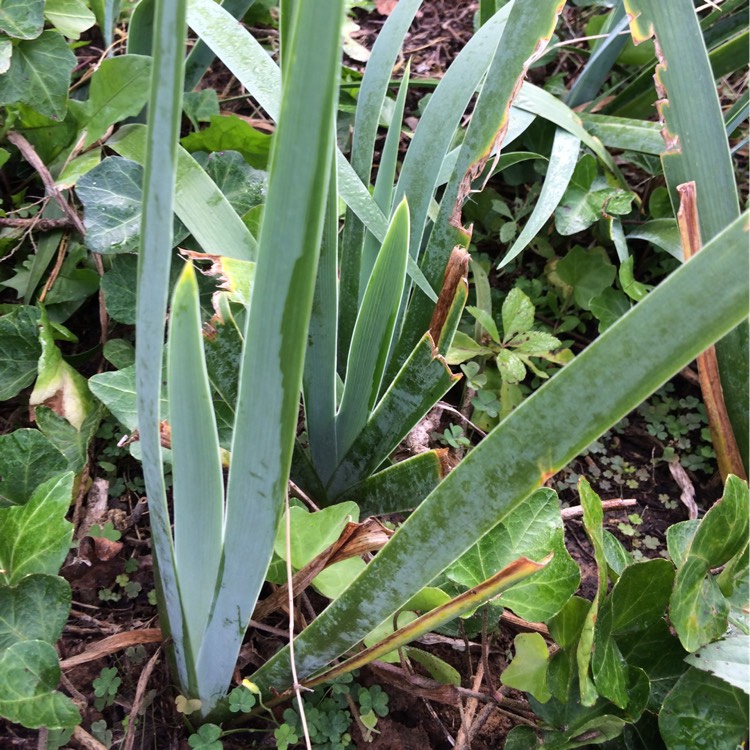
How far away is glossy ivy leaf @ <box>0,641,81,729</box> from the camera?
589 mm

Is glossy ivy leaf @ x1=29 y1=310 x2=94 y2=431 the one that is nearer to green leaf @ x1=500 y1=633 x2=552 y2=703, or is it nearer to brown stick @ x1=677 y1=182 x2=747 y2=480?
green leaf @ x1=500 y1=633 x2=552 y2=703

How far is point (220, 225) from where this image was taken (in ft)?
2.66

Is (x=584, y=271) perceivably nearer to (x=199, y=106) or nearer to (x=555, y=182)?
(x=555, y=182)

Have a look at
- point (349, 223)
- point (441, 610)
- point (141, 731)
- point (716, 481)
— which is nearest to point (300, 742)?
point (141, 731)

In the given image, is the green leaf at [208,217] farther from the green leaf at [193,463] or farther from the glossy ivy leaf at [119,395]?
the green leaf at [193,463]

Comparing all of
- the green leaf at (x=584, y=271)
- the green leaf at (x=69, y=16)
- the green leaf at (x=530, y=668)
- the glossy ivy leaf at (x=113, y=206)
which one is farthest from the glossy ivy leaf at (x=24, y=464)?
the green leaf at (x=584, y=271)

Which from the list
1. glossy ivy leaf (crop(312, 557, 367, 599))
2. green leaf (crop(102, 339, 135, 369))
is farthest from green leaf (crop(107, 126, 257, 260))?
glossy ivy leaf (crop(312, 557, 367, 599))

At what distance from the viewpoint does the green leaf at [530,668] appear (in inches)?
27.6

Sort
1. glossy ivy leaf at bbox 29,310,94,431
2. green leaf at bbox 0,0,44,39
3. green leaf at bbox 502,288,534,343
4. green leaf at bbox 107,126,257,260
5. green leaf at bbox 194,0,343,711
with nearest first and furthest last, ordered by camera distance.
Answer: green leaf at bbox 194,0,343,711 < green leaf at bbox 107,126,257,260 < glossy ivy leaf at bbox 29,310,94,431 < green leaf at bbox 0,0,44,39 < green leaf at bbox 502,288,534,343

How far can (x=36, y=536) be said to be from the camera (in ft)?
2.26

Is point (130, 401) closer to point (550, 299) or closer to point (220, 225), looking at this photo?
point (220, 225)

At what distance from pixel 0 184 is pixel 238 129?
430mm

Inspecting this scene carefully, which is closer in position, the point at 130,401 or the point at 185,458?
the point at 185,458

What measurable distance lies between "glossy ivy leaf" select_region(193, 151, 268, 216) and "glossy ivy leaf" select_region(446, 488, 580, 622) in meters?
0.60
